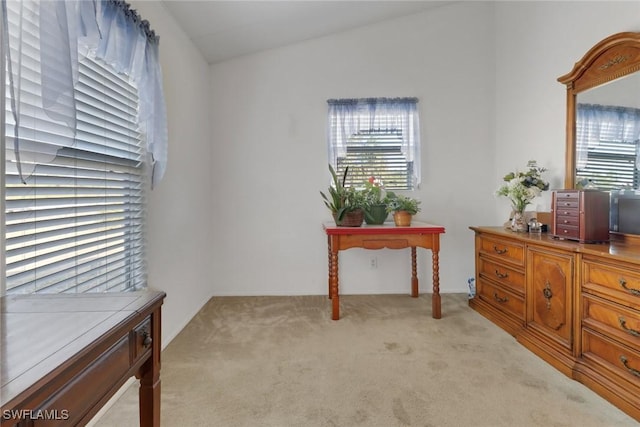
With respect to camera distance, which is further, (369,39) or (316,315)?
(369,39)

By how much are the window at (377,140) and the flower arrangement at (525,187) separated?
92 cm

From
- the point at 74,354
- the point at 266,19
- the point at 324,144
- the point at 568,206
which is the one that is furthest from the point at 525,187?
the point at 74,354

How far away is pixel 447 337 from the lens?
2305 mm

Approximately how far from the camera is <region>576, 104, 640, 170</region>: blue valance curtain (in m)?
1.94

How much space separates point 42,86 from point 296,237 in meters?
2.48

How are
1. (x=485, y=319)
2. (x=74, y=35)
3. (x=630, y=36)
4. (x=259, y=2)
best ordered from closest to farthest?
(x=74, y=35) < (x=630, y=36) < (x=259, y=2) < (x=485, y=319)

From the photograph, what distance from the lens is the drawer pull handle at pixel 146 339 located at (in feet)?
3.10

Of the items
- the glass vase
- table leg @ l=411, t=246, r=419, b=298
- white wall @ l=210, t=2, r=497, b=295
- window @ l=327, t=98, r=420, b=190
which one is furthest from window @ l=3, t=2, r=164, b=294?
the glass vase

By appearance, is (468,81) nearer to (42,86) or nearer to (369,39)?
(369,39)

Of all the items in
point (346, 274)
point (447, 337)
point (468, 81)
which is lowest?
point (447, 337)

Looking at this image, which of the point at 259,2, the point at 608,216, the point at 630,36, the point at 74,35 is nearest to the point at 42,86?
the point at 74,35

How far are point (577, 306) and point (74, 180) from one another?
2.71 meters

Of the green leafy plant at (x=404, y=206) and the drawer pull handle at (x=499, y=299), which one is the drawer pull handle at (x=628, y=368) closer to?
the drawer pull handle at (x=499, y=299)

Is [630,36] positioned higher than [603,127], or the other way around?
[630,36]
